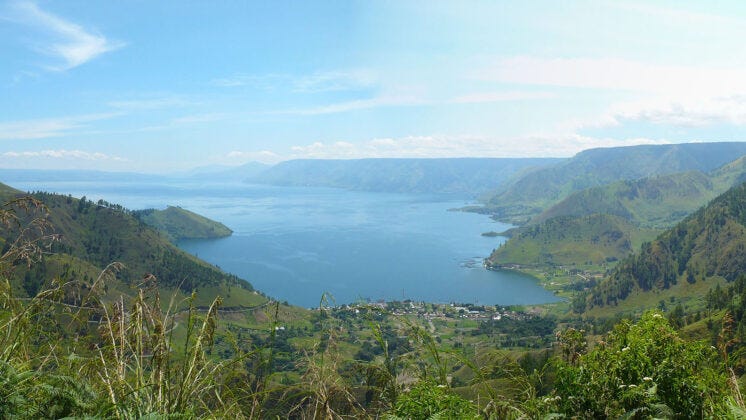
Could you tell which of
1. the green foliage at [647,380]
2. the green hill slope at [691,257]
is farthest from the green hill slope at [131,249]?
the green foliage at [647,380]

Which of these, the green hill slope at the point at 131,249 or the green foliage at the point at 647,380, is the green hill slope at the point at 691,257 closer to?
the green hill slope at the point at 131,249

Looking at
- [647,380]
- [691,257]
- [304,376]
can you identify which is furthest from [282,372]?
[691,257]

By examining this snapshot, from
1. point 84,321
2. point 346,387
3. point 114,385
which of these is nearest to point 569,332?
point 346,387

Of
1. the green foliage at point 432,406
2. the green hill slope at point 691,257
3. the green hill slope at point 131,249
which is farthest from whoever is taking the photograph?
the green hill slope at point 691,257

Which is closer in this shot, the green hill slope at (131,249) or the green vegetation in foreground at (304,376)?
the green vegetation in foreground at (304,376)

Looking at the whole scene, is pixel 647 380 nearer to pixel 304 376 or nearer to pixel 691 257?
pixel 304 376

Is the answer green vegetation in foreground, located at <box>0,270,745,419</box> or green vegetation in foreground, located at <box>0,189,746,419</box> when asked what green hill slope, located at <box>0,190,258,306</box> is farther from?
green vegetation in foreground, located at <box>0,270,745,419</box>

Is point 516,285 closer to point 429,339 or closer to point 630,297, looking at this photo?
point 630,297
